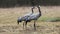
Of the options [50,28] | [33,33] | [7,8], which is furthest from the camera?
[7,8]

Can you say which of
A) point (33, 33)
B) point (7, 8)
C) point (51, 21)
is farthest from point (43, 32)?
point (7, 8)

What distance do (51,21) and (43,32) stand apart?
2.79 meters

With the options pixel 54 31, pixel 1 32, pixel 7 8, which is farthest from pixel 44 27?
pixel 7 8

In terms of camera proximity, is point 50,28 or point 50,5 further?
point 50,5

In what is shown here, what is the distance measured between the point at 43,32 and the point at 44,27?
1.12 metres

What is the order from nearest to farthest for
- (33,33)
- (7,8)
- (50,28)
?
(33,33) → (50,28) → (7,8)

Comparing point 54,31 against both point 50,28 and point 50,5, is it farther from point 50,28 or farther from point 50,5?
point 50,5

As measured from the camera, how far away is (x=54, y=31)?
31.3 feet

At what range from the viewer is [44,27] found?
10.5 metres

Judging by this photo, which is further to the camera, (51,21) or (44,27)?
(51,21)

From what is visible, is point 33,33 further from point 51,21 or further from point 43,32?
point 51,21

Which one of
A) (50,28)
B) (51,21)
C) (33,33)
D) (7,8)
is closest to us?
(33,33)

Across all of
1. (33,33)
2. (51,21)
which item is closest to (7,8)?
(51,21)

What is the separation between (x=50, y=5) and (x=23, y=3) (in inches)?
94.3
